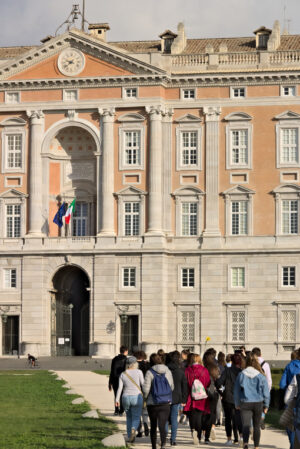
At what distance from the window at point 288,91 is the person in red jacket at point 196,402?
175 ft

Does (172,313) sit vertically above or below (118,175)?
below

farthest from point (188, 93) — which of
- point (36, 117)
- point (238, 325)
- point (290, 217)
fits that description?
Result: point (238, 325)

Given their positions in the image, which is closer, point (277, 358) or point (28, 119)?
point (277, 358)

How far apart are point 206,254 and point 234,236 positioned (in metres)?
2.30

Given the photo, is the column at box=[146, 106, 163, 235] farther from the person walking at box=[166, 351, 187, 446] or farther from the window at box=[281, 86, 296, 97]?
the person walking at box=[166, 351, 187, 446]

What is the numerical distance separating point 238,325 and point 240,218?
7410 millimetres

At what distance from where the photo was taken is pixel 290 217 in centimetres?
8312

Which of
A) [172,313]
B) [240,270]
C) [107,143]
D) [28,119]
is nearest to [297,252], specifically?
[240,270]

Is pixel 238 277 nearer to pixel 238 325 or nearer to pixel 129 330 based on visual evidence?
pixel 238 325

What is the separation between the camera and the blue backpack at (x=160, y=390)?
30.3 m

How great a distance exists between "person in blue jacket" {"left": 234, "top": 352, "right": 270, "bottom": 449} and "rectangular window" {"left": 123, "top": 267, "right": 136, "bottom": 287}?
53780mm

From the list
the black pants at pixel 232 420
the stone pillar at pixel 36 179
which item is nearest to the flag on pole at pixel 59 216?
the stone pillar at pixel 36 179

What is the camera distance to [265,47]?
285 feet

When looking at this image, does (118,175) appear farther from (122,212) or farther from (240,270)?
(240,270)
